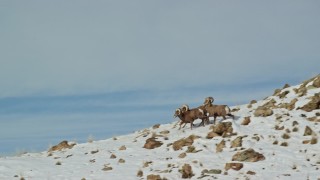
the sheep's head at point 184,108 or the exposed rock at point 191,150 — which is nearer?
the exposed rock at point 191,150

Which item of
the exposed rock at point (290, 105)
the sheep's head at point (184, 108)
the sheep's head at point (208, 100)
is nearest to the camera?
the exposed rock at point (290, 105)

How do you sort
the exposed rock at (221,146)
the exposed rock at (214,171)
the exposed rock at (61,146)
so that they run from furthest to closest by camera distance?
the exposed rock at (61,146)
the exposed rock at (221,146)
the exposed rock at (214,171)

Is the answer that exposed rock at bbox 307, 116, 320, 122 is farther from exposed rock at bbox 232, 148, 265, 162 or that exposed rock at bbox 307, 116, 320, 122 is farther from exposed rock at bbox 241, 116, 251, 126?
exposed rock at bbox 232, 148, 265, 162

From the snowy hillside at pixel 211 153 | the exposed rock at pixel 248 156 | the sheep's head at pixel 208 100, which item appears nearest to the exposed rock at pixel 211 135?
the snowy hillside at pixel 211 153

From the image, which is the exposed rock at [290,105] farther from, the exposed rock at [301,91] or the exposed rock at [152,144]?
the exposed rock at [152,144]

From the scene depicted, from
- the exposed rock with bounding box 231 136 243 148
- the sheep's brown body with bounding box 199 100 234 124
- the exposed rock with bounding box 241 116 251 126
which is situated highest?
the sheep's brown body with bounding box 199 100 234 124

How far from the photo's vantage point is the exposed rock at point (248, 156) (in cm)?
2175

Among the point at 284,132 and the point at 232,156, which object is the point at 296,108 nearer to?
the point at 284,132

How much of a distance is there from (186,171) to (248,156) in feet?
→ 10.8

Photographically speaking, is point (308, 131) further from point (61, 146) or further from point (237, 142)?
point (61, 146)

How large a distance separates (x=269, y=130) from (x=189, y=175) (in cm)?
751

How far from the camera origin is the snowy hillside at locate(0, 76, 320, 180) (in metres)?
21.0

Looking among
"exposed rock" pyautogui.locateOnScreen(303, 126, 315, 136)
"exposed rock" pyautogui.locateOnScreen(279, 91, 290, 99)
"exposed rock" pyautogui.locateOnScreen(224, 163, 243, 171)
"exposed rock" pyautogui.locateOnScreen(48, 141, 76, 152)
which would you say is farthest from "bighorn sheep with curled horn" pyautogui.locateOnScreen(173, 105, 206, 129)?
"exposed rock" pyautogui.locateOnScreen(224, 163, 243, 171)

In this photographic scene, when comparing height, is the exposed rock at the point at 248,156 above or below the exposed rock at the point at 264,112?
below
